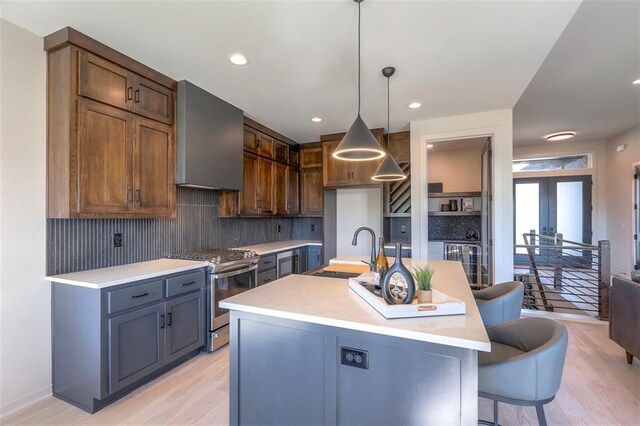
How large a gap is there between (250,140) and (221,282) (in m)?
1.97

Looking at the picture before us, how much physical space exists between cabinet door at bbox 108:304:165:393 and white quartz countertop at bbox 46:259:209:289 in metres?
0.26

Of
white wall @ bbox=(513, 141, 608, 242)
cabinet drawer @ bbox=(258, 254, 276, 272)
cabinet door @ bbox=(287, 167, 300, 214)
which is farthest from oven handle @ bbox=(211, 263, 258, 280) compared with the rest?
white wall @ bbox=(513, 141, 608, 242)

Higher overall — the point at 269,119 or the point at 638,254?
the point at 269,119

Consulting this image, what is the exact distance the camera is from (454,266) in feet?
8.81

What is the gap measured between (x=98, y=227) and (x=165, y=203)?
55 centimetres

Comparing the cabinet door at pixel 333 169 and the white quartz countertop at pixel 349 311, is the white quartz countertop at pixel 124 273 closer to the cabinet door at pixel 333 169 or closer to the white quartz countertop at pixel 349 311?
the white quartz countertop at pixel 349 311

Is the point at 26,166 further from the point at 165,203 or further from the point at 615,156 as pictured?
→ the point at 615,156

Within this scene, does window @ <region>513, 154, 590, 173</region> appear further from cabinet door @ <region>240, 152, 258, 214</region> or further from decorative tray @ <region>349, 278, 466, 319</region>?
decorative tray @ <region>349, 278, 466, 319</region>

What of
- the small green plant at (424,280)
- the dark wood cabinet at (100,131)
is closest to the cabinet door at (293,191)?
the dark wood cabinet at (100,131)

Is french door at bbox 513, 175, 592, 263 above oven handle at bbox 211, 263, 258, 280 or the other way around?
above

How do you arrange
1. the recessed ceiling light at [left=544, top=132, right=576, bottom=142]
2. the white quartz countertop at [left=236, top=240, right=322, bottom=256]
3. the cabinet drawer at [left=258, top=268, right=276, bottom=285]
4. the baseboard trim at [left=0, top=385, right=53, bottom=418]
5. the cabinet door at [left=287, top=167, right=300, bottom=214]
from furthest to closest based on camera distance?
1. the recessed ceiling light at [left=544, top=132, right=576, bottom=142]
2. the cabinet door at [left=287, top=167, right=300, bottom=214]
3. the white quartz countertop at [left=236, top=240, right=322, bottom=256]
4. the cabinet drawer at [left=258, top=268, right=276, bottom=285]
5. the baseboard trim at [left=0, top=385, right=53, bottom=418]

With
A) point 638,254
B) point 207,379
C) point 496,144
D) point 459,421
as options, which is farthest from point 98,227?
point 638,254

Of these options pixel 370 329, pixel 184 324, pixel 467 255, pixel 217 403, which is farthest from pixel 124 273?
pixel 467 255

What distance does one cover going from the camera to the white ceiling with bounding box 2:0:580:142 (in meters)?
1.86
